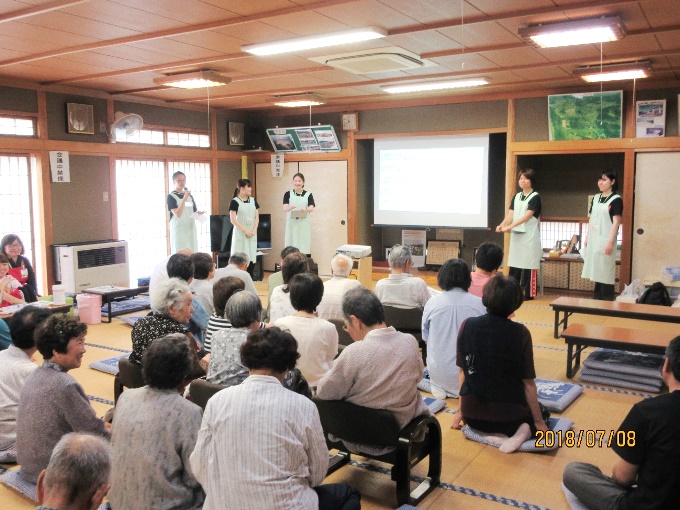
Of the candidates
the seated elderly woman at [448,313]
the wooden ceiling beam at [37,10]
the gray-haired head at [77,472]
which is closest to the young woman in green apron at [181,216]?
the wooden ceiling beam at [37,10]

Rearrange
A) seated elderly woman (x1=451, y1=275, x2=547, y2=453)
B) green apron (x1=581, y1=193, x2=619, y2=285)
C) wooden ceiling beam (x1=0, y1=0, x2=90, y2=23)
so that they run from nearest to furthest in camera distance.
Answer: seated elderly woman (x1=451, y1=275, x2=547, y2=453), wooden ceiling beam (x1=0, y1=0, x2=90, y2=23), green apron (x1=581, y1=193, x2=619, y2=285)

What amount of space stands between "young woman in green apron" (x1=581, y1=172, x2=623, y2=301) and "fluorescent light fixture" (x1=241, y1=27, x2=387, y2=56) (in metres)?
3.33

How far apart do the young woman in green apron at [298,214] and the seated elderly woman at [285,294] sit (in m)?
4.18

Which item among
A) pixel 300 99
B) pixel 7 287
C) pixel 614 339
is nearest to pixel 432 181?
pixel 300 99

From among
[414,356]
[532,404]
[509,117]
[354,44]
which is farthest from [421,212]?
[414,356]

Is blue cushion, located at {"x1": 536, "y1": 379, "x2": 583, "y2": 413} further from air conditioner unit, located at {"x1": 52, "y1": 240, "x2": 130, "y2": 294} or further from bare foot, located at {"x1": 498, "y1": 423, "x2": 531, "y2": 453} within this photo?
air conditioner unit, located at {"x1": 52, "y1": 240, "x2": 130, "y2": 294}

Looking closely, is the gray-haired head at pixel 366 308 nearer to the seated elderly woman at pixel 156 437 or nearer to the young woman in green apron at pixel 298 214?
the seated elderly woman at pixel 156 437

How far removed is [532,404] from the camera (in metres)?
3.36

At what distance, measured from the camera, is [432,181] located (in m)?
9.04

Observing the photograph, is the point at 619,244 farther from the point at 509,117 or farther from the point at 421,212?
the point at 421,212

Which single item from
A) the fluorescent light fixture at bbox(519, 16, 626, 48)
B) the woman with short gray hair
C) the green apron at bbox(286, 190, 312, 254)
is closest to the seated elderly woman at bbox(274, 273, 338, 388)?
the woman with short gray hair

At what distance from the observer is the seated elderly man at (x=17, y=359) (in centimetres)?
306

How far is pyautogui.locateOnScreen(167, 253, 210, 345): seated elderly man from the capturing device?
4.02 metres

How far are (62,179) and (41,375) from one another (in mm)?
5347
